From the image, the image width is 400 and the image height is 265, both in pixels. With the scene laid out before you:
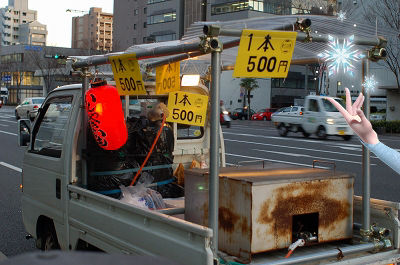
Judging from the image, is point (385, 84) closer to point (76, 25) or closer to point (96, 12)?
point (96, 12)

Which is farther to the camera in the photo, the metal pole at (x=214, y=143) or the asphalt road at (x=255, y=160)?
the asphalt road at (x=255, y=160)

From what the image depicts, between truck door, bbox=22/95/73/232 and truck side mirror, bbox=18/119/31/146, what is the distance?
184mm

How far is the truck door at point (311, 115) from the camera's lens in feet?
86.2

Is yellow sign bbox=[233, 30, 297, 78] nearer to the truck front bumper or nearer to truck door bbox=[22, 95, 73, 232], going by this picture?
truck door bbox=[22, 95, 73, 232]

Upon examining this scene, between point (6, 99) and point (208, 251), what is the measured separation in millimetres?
100929

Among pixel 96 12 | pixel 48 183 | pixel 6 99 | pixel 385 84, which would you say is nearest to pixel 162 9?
pixel 6 99

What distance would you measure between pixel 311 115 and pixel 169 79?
74.7 feet

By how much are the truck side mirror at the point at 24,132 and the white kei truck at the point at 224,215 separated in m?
1.10

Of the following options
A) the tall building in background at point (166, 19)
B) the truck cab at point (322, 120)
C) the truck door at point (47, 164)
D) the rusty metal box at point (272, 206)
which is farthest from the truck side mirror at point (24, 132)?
the tall building in background at point (166, 19)

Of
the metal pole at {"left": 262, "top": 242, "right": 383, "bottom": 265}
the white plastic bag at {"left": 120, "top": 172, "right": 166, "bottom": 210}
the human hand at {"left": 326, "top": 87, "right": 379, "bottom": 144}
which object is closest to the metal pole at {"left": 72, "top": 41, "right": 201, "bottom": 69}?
the human hand at {"left": 326, "top": 87, "right": 379, "bottom": 144}

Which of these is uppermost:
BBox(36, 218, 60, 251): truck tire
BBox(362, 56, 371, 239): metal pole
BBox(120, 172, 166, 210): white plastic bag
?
BBox(362, 56, 371, 239): metal pole

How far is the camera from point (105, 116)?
433cm

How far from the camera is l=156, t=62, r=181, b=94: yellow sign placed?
4688mm

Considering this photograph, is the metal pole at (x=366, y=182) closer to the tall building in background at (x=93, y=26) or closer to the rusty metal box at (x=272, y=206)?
the rusty metal box at (x=272, y=206)
